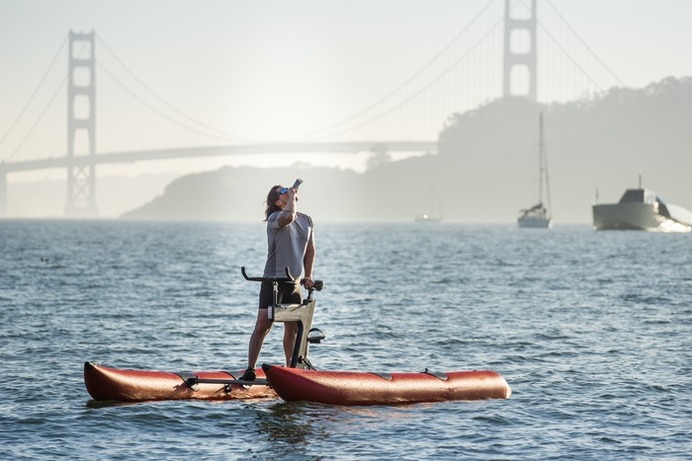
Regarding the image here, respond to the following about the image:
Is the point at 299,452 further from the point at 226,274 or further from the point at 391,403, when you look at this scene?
the point at 226,274

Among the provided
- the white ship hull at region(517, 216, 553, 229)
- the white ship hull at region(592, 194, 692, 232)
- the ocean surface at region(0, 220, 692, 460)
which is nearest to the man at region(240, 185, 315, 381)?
the ocean surface at region(0, 220, 692, 460)

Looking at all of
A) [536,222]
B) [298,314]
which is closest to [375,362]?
[298,314]

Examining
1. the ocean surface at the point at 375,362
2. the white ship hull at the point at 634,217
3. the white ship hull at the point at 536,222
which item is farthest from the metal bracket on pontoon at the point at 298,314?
the white ship hull at the point at 536,222

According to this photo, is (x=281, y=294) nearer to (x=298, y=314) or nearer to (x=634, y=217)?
(x=298, y=314)

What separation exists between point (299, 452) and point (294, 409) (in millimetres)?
1465

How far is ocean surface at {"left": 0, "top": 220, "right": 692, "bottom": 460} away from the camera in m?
11.0

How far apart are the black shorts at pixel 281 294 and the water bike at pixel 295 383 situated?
0.06 m

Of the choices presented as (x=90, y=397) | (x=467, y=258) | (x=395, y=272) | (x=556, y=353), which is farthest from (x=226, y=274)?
(x=90, y=397)

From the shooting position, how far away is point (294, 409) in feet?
40.0

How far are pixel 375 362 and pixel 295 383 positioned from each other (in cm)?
527

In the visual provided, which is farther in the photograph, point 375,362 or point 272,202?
point 375,362

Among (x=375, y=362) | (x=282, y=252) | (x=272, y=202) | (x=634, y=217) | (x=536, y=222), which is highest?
(x=634, y=217)

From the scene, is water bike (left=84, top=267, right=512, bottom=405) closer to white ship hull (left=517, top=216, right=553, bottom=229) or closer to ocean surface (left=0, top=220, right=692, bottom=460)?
ocean surface (left=0, top=220, right=692, bottom=460)

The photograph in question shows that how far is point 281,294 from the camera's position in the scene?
468 inches
